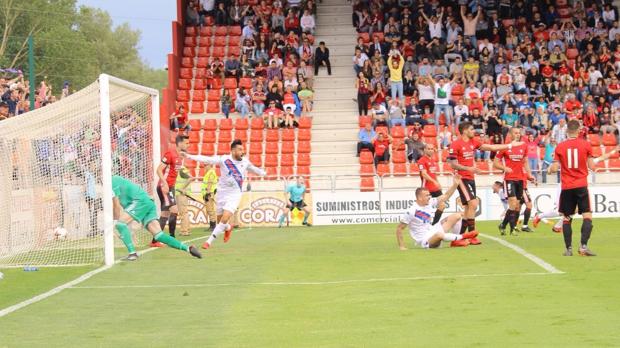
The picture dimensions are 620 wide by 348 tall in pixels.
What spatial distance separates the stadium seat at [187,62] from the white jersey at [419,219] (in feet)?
77.2

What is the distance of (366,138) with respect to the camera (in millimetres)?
35781

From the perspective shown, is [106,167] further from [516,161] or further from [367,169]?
[367,169]

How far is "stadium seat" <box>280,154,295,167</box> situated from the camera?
35719 mm

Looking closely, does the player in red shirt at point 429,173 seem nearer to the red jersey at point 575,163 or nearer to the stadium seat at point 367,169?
the red jersey at point 575,163

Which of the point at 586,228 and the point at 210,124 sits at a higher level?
the point at 210,124

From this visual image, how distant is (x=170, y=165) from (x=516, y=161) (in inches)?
290

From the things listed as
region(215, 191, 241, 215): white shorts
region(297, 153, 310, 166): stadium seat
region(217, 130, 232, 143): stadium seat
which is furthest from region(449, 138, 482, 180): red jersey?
region(217, 130, 232, 143): stadium seat

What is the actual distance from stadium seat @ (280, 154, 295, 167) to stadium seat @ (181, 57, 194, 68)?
7140 mm

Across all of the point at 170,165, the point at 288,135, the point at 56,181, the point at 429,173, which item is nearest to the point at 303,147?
the point at 288,135

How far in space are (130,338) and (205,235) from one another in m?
16.6

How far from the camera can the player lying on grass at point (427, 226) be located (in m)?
18.0

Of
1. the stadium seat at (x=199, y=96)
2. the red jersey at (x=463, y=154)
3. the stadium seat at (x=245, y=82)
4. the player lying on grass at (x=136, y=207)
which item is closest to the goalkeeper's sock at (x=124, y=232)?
the player lying on grass at (x=136, y=207)

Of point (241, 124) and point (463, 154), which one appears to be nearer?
point (463, 154)

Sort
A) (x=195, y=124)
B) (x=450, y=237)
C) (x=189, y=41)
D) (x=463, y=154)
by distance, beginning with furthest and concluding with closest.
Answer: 1. (x=189, y=41)
2. (x=195, y=124)
3. (x=463, y=154)
4. (x=450, y=237)
